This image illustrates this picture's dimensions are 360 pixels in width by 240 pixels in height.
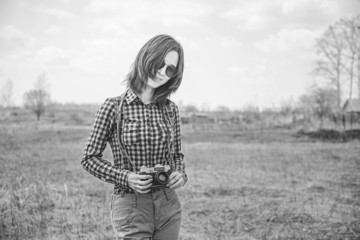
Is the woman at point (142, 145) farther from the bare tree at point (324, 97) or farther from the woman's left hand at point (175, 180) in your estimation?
the bare tree at point (324, 97)

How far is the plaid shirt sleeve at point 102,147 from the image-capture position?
1.61 metres

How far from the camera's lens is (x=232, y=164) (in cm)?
1023

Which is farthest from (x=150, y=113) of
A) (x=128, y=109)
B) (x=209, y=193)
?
(x=209, y=193)

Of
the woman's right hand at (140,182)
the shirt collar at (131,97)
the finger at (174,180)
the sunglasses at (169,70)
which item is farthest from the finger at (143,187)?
the sunglasses at (169,70)

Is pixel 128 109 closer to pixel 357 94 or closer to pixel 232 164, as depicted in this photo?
pixel 232 164

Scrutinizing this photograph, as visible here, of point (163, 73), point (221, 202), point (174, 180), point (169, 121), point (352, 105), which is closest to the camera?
point (174, 180)

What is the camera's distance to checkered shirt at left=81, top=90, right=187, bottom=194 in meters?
1.64

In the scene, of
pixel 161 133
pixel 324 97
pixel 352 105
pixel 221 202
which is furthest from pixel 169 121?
pixel 352 105

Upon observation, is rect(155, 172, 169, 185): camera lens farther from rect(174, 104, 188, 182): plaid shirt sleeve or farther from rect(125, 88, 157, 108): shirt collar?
rect(125, 88, 157, 108): shirt collar

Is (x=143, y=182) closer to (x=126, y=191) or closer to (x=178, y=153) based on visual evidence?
(x=126, y=191)

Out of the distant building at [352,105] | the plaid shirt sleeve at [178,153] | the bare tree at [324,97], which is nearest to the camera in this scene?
the plaid shirt sleeve at [178,153]

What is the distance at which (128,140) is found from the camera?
5.55 feet

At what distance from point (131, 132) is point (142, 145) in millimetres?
91

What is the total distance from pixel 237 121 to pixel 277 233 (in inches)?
1174
